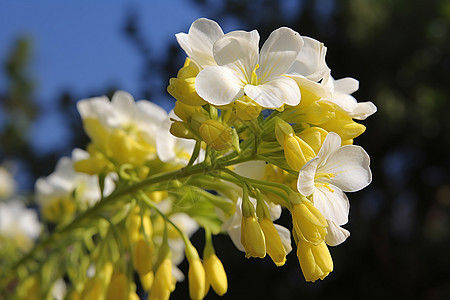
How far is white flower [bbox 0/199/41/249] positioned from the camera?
0.95m

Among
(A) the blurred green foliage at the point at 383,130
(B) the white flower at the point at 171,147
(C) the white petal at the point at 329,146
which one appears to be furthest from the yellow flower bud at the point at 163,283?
(A) the blurred green foliage at the point at 383,130

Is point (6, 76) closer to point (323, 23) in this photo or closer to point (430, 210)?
point (323, 23)

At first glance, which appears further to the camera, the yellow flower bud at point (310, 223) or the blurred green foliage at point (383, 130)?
the blurred green foliage at point (383, 130)

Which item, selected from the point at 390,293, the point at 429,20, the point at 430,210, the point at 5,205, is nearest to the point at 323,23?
the point at 429,20

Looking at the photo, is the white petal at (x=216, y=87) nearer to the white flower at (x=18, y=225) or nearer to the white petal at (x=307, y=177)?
the white petal at (x=307, y=177)

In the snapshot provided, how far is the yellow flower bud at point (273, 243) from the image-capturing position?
0.37 m

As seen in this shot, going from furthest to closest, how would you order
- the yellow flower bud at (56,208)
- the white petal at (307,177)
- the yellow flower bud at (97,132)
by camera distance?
1. the yellow flower bud at (56,208)
2. the yellow flower bud at (97,132)
3. the white petal at (307,177)

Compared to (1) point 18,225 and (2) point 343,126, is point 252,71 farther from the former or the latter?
(1) point 18,225

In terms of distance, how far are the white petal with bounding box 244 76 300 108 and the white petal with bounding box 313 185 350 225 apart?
0.24ft

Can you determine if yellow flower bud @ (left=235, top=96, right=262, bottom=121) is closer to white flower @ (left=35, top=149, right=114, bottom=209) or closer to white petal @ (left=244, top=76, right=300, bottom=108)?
white petal @ (left=244, top=76, right=300, bottom=108)

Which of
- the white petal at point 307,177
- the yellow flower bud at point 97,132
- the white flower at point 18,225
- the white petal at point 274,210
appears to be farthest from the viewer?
the white flower at point 18,225

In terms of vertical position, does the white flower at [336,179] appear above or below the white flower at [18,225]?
above

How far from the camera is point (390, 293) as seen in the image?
3.53 metres

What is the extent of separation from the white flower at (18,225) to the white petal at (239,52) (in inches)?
28.3
